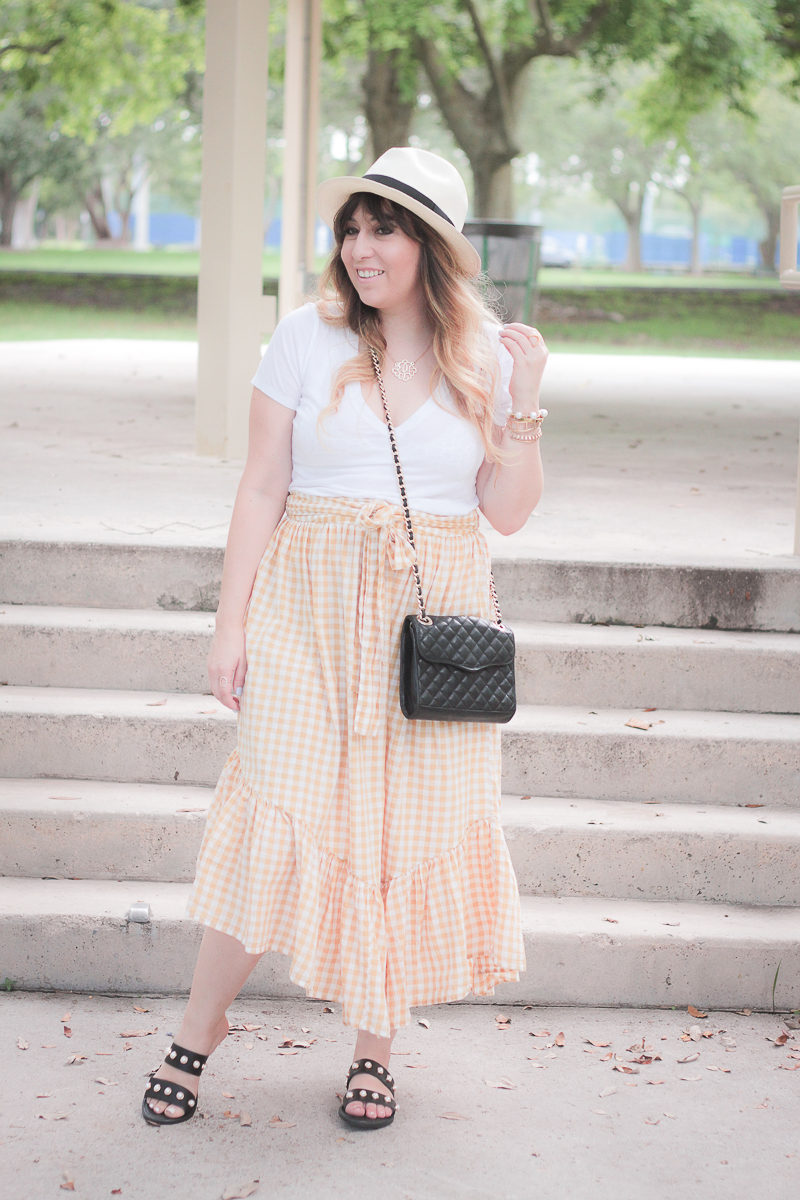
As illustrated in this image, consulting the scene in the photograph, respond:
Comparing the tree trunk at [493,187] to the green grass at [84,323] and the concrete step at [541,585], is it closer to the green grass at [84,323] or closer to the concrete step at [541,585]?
the green grass at [84,323]

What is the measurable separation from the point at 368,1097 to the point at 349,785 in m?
0.73

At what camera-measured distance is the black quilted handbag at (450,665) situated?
2803 millimetres

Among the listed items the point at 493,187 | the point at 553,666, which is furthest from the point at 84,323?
the point at 553,666

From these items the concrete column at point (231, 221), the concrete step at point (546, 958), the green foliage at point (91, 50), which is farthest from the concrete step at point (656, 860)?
the green foliage at point (91, 50)

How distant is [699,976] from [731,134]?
52.9 meters

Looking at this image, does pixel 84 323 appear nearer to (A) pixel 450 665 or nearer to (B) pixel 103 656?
(B) pixel 103 656

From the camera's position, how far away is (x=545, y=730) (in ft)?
14.0

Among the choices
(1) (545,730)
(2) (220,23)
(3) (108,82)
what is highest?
(3) (108,82)

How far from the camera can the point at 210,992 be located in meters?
3.06

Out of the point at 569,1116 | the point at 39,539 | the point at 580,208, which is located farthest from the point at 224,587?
the point at 580,208

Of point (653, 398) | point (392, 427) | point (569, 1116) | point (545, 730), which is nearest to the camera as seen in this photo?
point (392, 427)

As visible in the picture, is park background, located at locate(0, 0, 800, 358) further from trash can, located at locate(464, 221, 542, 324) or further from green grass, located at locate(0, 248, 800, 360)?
trash can, located at locate(464, 221, 542, 324)

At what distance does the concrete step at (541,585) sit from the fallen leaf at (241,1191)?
2.26 metres

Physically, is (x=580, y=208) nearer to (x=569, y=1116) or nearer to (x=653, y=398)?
(x=653, y=398)
